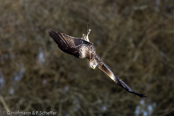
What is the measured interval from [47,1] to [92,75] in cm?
228

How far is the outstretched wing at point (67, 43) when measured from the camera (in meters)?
2.26

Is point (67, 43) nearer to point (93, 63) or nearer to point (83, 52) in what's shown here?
point (83, 52)

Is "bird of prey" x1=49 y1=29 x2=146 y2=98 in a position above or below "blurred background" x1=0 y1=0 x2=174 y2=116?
below

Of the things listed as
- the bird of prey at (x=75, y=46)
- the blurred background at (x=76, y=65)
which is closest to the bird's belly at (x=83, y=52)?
the bird of prey at (x=75, y=46)

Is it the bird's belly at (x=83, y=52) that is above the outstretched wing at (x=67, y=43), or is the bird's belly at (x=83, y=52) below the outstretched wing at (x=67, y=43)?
below

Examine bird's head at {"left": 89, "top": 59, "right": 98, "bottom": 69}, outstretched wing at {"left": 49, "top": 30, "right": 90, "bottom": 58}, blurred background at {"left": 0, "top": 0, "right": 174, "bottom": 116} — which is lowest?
bird's head at {"left": 89, "top": 59, "right": 98, "bottom": 69}

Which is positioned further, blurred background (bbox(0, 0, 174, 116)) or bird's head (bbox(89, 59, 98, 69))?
blurred background (bbox(0, 0, 174, 116))

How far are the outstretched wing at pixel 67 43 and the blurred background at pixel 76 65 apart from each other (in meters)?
4.57

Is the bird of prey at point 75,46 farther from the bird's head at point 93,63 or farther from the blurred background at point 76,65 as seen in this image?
the blurred background at point 76,65

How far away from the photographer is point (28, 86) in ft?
23.5

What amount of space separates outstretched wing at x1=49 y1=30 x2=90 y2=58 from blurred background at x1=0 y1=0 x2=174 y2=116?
4570 mm

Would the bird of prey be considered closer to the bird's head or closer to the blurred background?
the bird's head

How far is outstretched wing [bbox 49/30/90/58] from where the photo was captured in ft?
7.41

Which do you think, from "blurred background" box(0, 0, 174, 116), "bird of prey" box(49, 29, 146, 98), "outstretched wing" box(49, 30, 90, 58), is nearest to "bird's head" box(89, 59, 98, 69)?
"bird of prey" box(49, 29, 146, 98)
